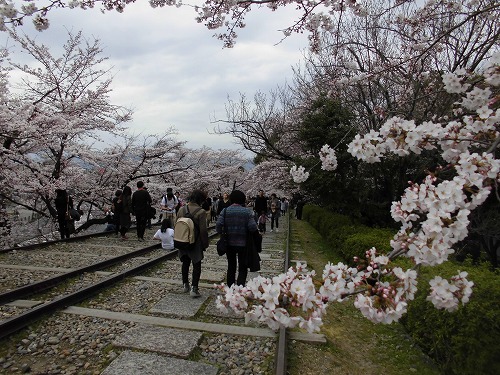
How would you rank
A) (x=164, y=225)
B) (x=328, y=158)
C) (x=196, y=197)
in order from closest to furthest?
(x=328, y=158), (x=196, y=197), (x=164, y=225)

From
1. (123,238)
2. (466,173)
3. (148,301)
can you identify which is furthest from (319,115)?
(466,173)

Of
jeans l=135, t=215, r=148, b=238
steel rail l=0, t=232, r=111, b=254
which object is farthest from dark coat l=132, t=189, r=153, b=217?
steel rail l=0, t=232, r=111, b=254

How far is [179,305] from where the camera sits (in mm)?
5359

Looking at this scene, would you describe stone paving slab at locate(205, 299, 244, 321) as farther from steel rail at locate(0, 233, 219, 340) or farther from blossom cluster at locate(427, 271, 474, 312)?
blossom cluster at locate(427, 271, 474, 312)

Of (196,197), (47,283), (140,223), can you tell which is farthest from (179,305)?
(140,223)

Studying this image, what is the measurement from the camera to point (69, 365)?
140 inches

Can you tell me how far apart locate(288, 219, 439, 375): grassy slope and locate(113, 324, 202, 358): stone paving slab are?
1.14 meters

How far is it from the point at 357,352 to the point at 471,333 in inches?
59.9

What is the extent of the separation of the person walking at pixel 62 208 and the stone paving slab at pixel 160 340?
8.11m

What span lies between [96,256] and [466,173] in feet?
26.9

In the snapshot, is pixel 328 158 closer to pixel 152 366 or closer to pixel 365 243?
pixel 152 366

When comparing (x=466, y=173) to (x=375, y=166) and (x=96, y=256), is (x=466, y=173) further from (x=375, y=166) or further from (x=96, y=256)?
(x=375, y=166)

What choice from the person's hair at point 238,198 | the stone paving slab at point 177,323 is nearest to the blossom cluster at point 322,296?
the stone paving slab at point 177,323

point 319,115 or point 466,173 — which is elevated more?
point 319,115
